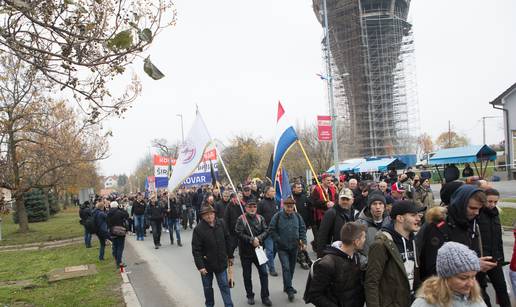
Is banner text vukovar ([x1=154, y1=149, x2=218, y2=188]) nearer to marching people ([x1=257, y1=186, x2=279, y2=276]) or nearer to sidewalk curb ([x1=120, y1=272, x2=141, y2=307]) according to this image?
sidewalk curb ([x1=120, y1=272, x2=141, y2=307])

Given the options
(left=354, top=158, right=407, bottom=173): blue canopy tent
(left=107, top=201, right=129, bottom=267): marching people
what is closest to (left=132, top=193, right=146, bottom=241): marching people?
(left=107, top=201, right=129, bottom=267): marching people

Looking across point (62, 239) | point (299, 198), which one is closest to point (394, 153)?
point (62, 239)

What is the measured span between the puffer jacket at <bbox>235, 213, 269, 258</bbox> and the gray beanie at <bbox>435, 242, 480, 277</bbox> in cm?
453

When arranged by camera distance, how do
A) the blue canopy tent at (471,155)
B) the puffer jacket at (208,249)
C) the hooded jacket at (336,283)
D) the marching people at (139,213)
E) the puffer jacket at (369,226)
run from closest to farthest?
the hooded jacket at (336,283) → the puffer jacket at (369,226) → the puffer jacket at (208,249) → the marching people at (139,213) → the blue canopy tent at (471,155)

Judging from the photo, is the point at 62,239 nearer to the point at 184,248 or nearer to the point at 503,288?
the point at 184,248

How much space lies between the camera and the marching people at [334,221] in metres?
5.54

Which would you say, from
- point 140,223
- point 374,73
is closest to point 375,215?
point 140,223

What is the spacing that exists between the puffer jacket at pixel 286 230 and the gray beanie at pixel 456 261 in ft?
14.6

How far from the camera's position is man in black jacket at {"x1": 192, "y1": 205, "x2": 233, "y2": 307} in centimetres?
614

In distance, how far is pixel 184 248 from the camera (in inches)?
535

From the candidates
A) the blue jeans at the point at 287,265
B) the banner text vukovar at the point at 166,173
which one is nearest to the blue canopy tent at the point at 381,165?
the banner text vukovar at the point at 166,173

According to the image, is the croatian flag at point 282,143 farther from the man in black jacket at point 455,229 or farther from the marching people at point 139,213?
the marching people at point 139,213

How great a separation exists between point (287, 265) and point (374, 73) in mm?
53289

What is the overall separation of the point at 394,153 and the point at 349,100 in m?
9.35
